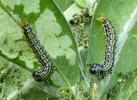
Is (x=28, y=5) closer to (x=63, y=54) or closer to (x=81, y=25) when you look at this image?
(x=63, y=54)

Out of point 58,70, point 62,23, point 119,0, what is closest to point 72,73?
point 58,70

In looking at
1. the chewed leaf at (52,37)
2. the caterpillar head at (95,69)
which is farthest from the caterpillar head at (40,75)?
the caterpillar head at (95,69)

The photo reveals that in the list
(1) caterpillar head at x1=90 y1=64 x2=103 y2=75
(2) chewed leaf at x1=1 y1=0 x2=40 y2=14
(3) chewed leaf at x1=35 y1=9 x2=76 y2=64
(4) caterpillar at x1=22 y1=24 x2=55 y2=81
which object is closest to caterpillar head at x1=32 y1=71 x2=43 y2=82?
(4) caterpillar at x1=22 y1=24 x2=55 y2=81

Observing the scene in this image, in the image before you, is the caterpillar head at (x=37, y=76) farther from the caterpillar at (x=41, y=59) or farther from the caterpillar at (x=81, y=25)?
the caterpillar at (x=81, y=25)

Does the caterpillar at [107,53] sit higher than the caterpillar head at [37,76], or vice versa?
the caterpillar head at [37,76]

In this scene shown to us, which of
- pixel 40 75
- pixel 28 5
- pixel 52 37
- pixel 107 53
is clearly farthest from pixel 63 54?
pixel 28 5
